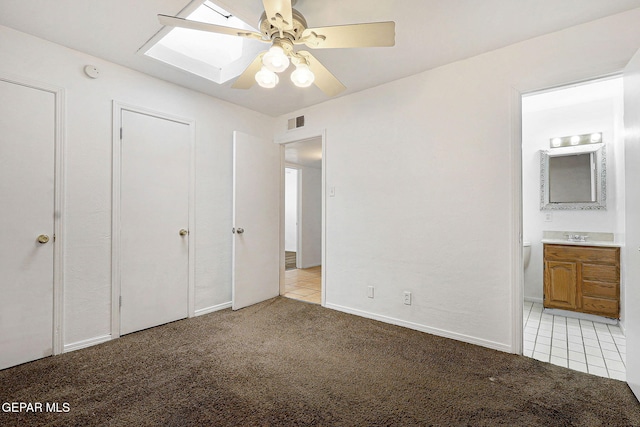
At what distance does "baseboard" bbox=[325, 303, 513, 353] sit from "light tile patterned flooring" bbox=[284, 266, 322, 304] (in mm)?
559

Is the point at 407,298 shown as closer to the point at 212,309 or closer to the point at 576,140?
the point at 212,309

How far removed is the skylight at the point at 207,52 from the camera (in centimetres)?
246

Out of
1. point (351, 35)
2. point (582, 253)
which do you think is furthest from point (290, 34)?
point (582, 253)

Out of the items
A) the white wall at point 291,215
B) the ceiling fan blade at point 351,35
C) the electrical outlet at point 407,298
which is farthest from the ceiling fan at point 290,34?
the white wall at point 291,215

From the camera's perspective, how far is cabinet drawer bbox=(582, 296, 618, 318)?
2926mm

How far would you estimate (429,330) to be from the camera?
2623mm

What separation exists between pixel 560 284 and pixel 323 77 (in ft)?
11.2

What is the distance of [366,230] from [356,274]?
496 millimetres

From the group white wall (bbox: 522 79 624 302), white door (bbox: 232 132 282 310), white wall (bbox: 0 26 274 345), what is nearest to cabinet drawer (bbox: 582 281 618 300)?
white wall (bbox: 522 79 624 302)

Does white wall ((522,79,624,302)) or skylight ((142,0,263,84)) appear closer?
skylight ((142,0,263,84))

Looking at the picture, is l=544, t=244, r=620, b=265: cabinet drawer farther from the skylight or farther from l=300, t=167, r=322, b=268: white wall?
l=300, t=167, r=322, b=268: white wall

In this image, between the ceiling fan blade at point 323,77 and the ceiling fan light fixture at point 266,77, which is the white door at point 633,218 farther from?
the ceiling fan light fixture at point 266,77

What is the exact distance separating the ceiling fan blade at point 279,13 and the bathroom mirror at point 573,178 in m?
3.73

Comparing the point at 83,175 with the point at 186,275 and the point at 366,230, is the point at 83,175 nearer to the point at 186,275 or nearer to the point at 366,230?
the point at 186,275
